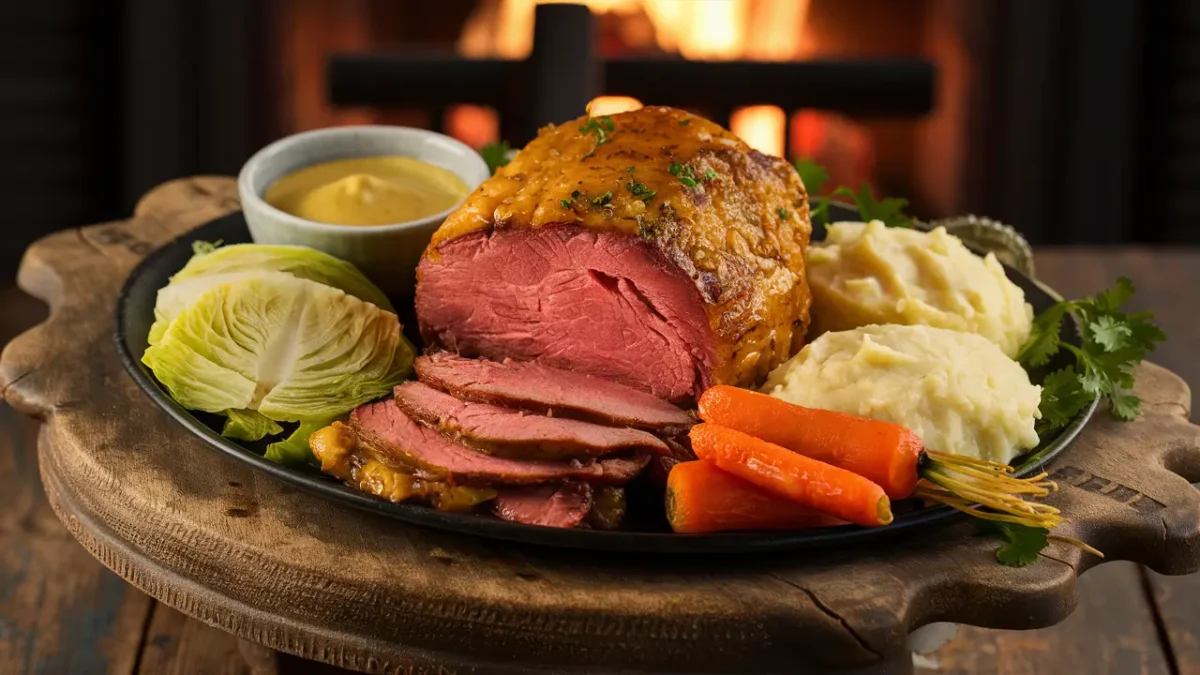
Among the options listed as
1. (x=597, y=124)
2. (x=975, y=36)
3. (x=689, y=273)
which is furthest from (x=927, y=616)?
(x=975, y=36)

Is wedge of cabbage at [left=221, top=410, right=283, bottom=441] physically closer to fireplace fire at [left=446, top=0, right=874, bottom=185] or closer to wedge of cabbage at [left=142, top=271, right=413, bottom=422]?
wedge of cabbage at [left=142, top=271, right=413, bottom=422]

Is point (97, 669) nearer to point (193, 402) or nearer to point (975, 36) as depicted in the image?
point (193, 402)

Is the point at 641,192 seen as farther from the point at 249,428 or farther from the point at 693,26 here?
the point at 693,26

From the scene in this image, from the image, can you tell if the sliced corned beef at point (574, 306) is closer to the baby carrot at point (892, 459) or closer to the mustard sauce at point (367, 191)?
the baby carrot at point (892, 459)

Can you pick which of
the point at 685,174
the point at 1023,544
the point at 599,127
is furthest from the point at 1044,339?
the point at 599,127

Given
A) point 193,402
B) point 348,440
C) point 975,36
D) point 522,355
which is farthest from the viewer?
point 975,36

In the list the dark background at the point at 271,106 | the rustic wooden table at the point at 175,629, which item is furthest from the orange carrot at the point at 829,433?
the dark background at the point at 271,106
